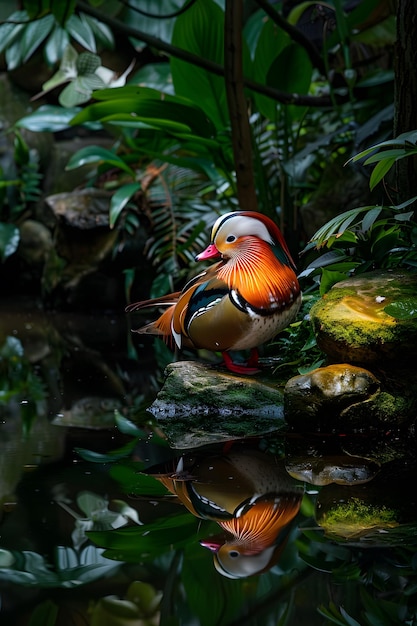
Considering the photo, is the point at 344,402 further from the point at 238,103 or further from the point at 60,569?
the point at 238,103

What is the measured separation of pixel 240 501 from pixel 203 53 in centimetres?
305

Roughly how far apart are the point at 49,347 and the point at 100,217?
5.38 feet

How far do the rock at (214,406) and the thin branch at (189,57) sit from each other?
172 cm

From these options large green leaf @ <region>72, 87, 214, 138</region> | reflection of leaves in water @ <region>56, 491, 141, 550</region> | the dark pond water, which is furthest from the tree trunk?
reflection of leaves in water @ <region>56, 491, 141, 550</region>

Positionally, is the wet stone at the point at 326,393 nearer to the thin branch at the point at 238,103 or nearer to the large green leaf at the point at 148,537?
the large green leaf at the point at 148,537

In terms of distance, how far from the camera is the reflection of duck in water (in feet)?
4.33

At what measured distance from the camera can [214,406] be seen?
2318 mm

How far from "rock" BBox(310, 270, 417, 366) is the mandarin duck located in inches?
5.5

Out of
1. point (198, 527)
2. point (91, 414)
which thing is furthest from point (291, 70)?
point (198, 527)

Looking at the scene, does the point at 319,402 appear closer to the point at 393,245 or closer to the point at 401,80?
the point at 393,245

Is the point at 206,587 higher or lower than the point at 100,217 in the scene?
higher

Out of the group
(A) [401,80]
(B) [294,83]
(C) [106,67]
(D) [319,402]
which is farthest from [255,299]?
(C) [106,67]

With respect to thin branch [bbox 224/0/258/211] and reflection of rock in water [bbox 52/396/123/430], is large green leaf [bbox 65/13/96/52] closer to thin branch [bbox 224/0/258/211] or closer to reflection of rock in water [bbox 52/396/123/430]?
thin branch [bbox 224/0/258/211]

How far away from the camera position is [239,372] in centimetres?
246
